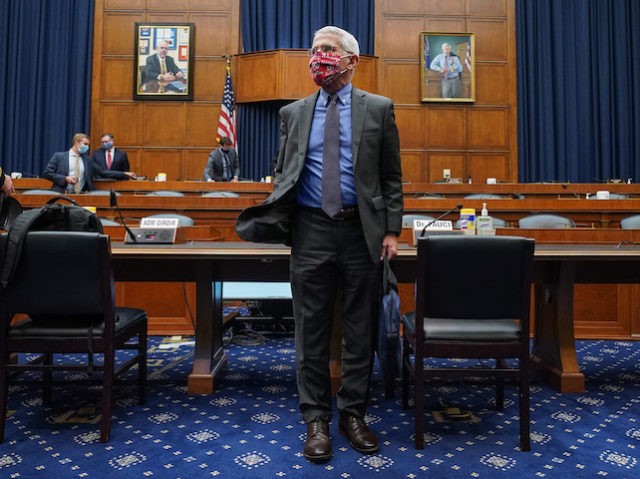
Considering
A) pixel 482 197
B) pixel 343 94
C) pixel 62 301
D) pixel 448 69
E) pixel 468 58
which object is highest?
pixel 468 58

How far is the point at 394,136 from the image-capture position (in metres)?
1.88

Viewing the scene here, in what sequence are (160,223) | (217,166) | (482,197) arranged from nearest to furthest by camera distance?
1. (160,223)
2. (482,197)
3. (217,166)

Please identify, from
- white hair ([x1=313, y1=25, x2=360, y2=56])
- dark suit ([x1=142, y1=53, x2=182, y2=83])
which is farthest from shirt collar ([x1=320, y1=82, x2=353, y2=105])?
dark suit ([x1=142, y1=53, x2=182, y2=83])

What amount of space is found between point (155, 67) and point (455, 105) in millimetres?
5222

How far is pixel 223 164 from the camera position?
7.60 m

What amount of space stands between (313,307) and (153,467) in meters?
0.74

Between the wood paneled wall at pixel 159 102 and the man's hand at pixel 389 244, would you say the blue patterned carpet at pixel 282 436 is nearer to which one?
the man's hand at pixel 389 244

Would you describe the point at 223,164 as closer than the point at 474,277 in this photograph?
No

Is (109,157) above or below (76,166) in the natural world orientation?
above

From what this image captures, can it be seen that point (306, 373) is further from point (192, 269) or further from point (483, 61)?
point (483, 61)

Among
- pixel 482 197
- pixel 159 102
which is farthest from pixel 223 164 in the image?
pixel 482 197

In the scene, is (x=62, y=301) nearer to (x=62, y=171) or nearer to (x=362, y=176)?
(x=362, y=176)

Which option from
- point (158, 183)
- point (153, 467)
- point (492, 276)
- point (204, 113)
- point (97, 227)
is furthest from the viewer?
point (204, 113)

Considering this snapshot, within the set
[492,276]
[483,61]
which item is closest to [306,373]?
[492,276]
